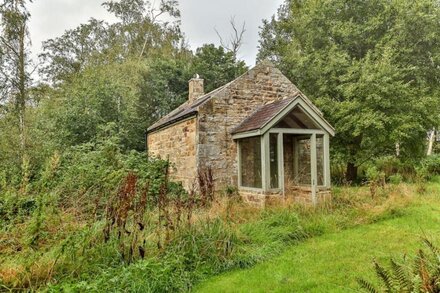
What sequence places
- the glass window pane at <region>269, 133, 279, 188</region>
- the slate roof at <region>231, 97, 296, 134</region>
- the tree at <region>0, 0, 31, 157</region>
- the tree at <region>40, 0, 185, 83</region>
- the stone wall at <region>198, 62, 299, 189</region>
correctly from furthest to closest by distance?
the tree at <region>40, 0, 185, 83</region>
the tree at <region>0, 0, 31, 157</region>
the stone wall at <region>198, 62, 299, 189</region>
the glass window pane at <region>269, 133, 279, 188</region>
the slate roof at <region>231, 97, 296, 134</region>

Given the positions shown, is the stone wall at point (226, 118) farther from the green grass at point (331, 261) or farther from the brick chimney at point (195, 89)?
the green grass at point (331, 261)

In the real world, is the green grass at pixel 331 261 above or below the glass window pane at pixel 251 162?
below

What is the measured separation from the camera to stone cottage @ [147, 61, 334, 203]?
9375 mm

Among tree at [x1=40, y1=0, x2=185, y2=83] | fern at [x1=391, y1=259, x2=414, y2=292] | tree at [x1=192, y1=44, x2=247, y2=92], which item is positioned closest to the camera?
fern at [x1=391, y1=259, x2=414, y2=292]

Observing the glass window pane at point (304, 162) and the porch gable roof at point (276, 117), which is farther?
the glass window pane at point (304, 162)

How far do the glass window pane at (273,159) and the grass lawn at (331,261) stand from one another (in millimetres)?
2703

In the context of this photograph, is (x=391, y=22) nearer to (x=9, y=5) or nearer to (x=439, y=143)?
(x=439, y=143)

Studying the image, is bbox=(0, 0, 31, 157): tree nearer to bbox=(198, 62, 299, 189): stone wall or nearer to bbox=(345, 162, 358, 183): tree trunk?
bbox=(198, 62, 299, 189): stone wall

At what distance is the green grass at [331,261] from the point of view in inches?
178

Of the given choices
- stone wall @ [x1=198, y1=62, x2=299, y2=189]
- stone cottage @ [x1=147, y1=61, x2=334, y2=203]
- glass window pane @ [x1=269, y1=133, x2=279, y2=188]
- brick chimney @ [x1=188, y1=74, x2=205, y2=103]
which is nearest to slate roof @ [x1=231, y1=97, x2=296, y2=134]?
stone cottage @ [x1=147, y1=61, x2=334, y2=203]

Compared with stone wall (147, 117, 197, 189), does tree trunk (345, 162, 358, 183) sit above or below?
below

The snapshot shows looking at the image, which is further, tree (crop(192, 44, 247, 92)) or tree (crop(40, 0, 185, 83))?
tree (crop(40, 0, 185, 83))

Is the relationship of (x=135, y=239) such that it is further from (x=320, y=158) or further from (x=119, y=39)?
(x=119, y=39)

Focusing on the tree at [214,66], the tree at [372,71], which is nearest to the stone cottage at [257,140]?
the tree at [372,71]
